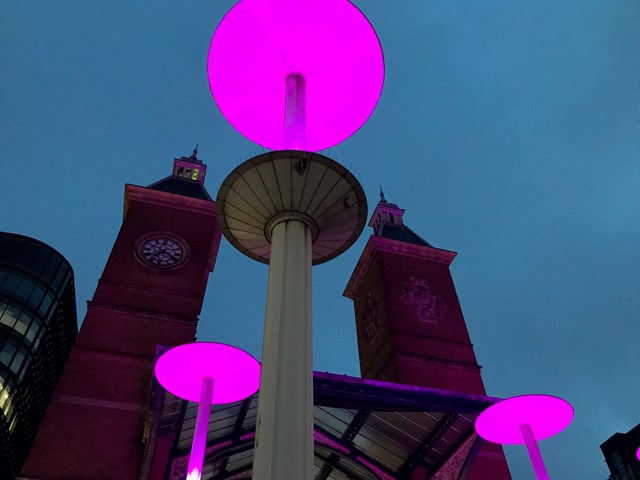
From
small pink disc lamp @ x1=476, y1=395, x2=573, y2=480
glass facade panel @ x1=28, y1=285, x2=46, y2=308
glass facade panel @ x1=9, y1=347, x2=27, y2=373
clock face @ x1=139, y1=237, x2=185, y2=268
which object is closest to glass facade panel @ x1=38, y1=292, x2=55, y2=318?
glass facade panel @ x1=28, y1=285, x2=46, y2=308

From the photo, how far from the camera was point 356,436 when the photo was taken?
1733 centimetres

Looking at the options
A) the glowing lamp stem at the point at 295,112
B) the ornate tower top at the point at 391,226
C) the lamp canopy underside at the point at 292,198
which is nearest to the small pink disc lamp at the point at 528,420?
the lamp canopy underside at the point at 292,198

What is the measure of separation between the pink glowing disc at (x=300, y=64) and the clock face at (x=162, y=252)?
12.4m

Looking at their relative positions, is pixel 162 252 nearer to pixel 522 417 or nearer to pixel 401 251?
pixel 401 251

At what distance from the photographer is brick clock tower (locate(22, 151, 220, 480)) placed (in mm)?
17281

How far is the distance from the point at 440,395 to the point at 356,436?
4.54m

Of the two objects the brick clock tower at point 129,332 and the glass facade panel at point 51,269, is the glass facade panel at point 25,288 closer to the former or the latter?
the glass facade panel at point 51,269

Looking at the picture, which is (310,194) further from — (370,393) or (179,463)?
(179,463)

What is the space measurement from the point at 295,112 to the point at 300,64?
143cm

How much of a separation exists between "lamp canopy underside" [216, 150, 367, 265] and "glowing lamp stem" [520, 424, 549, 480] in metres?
6.75

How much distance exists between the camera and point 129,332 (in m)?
21.0

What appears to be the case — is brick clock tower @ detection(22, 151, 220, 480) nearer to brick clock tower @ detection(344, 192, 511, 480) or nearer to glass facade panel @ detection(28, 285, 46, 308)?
brick clock tower @ detection(344, 192, 511, 480)

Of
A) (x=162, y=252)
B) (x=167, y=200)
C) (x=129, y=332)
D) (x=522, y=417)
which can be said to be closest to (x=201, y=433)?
(x=522, y=417)

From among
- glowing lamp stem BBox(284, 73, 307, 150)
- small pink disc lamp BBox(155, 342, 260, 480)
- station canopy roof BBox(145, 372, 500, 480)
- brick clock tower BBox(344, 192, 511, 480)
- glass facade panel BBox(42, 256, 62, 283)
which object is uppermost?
glass facade panel BBox(42, 256, 62, 283)
